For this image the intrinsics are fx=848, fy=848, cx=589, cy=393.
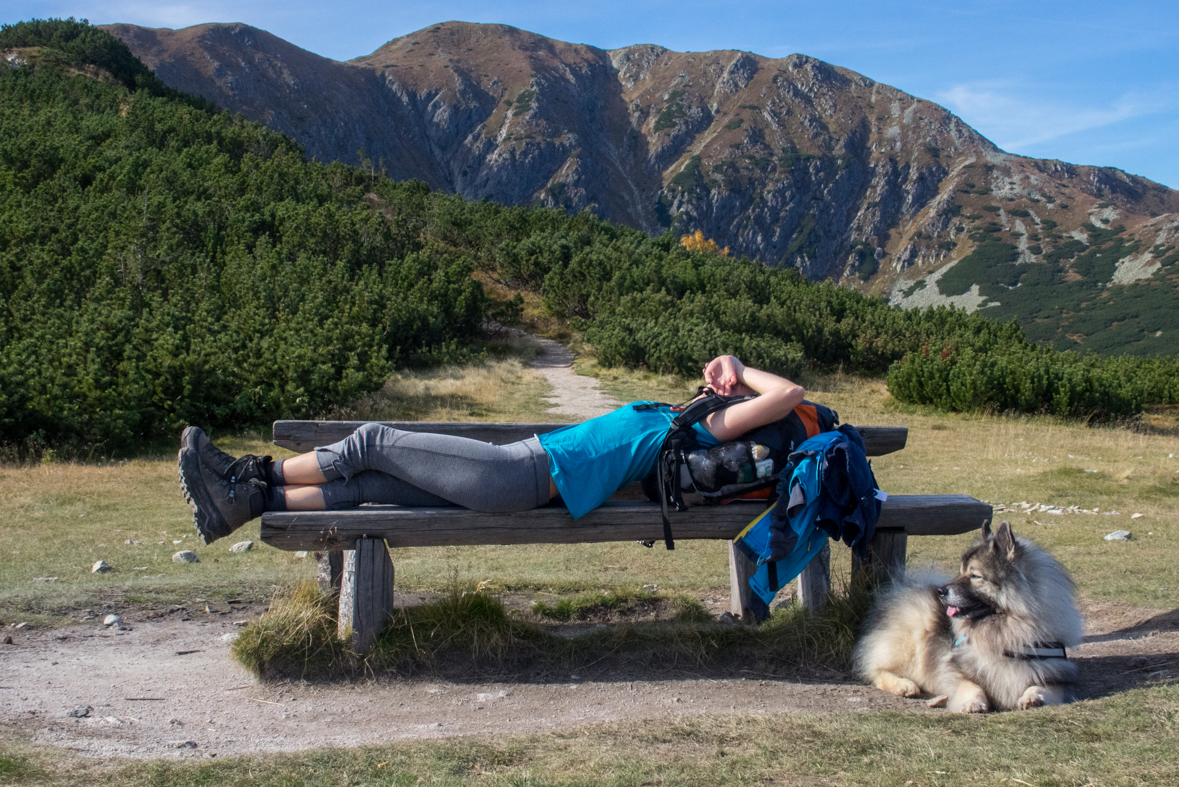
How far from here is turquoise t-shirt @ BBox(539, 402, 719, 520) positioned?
3.67m

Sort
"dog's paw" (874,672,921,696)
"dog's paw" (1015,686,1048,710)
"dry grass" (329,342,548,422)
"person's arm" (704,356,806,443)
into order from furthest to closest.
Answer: "dry grass" (329,342,548,422) → "person's arm" (704,356,806,443) → "dog's paw" (874,672,921,696) → "dog's paw" (1015,686,1048,710)

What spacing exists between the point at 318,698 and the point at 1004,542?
2741mm

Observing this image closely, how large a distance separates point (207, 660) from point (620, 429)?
2166 millimetres

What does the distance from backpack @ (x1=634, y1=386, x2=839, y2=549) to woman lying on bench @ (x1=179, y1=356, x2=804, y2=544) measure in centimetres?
5

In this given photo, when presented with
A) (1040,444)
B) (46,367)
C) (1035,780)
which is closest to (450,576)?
(1035,780)

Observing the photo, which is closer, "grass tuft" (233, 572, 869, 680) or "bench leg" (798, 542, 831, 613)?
"grass tuft" (233, 572, 869, 680)

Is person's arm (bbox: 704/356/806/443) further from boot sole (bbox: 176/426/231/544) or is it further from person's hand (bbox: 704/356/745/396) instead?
boot sole (bbox: 176/426/231/544)

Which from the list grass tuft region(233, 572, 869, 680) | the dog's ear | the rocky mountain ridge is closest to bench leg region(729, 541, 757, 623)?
grass tuft region(233, 572, 869, 680)

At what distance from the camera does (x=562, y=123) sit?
531ft

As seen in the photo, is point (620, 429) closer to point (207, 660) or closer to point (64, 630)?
point (207, 660)

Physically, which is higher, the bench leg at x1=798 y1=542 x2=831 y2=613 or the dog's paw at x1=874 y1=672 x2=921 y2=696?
the bench leg at x1=798 y1=542 x2=831 y2=613

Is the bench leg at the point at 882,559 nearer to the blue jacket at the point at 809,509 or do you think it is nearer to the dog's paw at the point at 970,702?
the blue jacket at the point at 809,509

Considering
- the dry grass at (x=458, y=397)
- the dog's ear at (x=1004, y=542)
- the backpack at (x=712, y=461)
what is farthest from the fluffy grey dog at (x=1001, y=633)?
the dry grass at (x=458, y=397)

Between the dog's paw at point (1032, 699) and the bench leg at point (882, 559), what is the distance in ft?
3.09
